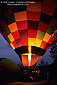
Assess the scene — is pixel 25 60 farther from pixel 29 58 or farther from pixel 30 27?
pixel 30 27

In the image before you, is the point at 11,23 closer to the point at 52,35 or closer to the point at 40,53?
the point at 52,35

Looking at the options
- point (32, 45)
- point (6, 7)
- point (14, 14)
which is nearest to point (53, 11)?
point (14, 14)

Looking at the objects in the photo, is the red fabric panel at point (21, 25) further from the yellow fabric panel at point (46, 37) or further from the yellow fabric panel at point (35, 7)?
the yellow fabric panel at point (46, 37)

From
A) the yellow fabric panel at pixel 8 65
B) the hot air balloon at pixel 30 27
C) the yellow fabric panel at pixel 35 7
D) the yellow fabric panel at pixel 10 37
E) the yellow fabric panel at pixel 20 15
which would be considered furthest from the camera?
the yellow fabric panel at pixel 10 37

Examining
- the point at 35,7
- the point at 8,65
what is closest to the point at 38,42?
the point at 35,7

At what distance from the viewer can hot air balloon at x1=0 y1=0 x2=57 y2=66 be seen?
409 cm

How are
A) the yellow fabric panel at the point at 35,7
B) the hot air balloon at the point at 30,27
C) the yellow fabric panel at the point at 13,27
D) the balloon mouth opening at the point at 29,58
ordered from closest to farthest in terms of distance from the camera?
the yellow fabric panel at the point at 35,7, the hot air balloon at the point at 30,27, the yellow fabric panel at the point at 13,27, the balloon mouth opening at the point at 29,58

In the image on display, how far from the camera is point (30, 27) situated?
498 cm

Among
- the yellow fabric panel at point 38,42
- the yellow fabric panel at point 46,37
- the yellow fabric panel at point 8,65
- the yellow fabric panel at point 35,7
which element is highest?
the yellow fabric panel at point 35,7

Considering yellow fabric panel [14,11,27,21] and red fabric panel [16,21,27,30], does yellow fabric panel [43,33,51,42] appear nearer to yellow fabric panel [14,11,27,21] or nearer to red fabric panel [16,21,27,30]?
red fabric panel [16,21,27,30]

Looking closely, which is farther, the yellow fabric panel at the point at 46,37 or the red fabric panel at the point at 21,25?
the yellow fabric panel at the point at 46,37

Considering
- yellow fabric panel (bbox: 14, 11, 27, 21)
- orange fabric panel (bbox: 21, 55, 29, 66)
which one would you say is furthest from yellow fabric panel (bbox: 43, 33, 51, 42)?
orange fabric panel (bbox: 21, 55, 29, 66)

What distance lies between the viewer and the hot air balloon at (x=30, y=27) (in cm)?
409

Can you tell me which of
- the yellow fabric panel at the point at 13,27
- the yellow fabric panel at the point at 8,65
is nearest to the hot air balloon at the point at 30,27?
the yellow fabric panel at the point at 13,27
